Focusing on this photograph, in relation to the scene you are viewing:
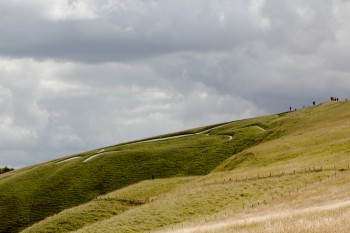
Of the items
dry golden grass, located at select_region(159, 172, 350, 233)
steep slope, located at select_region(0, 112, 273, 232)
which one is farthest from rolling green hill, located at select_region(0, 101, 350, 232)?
dry golden grass, located at select_region(159, 172, 350, 233)

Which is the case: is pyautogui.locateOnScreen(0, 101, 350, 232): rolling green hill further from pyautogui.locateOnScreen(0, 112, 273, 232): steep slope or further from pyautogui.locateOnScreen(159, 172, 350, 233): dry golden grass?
pyautogui.locateOnScreen(159, 172, 350, 233): dry golden grass

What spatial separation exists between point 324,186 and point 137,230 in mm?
20492

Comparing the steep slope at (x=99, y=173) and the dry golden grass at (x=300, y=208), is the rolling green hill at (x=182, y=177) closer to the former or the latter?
the steep slope at (x=99, y=173)

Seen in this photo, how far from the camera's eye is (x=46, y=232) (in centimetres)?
8369

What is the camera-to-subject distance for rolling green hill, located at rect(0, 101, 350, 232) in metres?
67.4

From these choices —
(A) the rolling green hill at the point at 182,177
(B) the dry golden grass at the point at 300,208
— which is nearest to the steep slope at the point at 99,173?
(A) the rolling green hill at the point at 182,177

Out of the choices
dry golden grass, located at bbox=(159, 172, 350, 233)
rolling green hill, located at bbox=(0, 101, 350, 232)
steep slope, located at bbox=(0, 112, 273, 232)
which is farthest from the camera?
steep slope, located at bbox=(0, 112, 273, 232)

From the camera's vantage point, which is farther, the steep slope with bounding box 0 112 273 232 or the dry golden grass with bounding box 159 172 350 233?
the steep slope with bounding box 0 112 273 232

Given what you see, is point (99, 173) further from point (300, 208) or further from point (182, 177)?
point (300, 208)

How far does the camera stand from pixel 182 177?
376 ft

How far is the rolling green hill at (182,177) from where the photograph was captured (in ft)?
221

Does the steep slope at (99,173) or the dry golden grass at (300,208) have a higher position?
the steep slope at (99,173)

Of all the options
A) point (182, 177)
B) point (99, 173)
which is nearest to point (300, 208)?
point (182, 177)

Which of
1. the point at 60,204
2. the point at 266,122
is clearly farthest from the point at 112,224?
the point at 266,122
